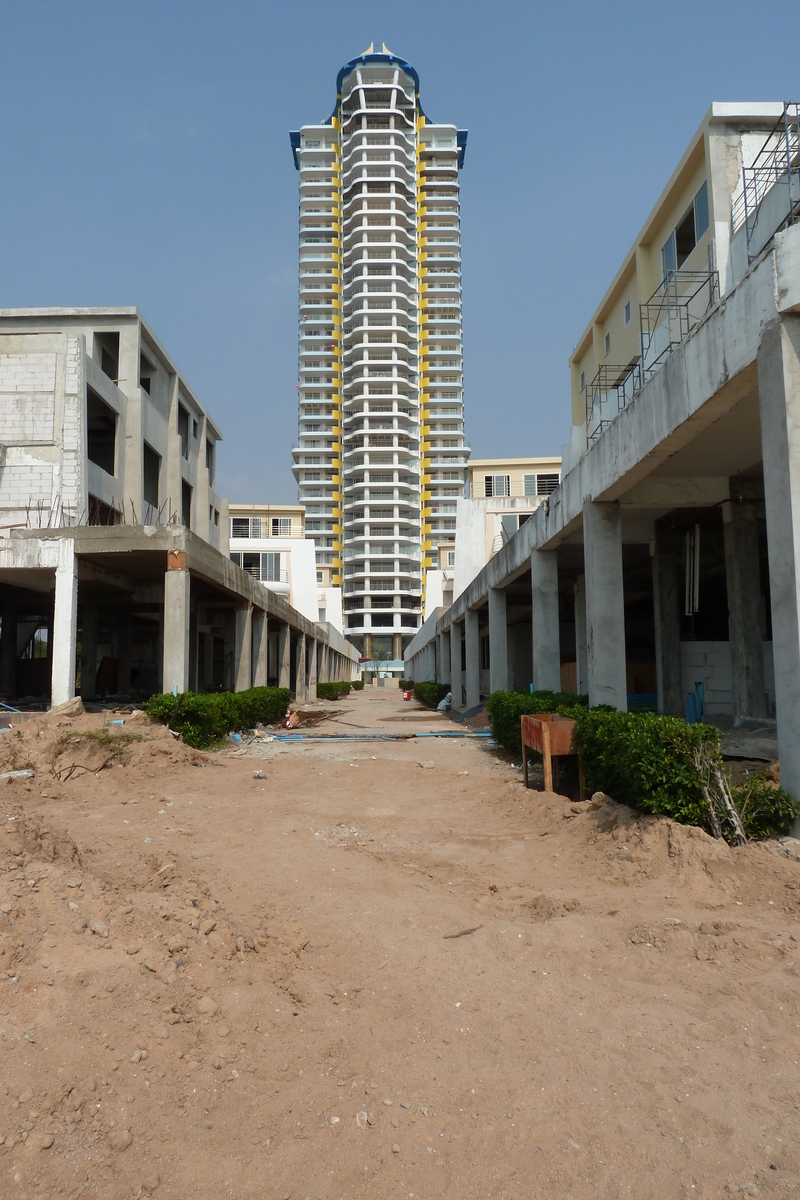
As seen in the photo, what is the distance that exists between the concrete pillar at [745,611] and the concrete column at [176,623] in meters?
11.3

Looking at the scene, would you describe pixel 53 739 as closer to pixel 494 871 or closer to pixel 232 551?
pixel 494 871

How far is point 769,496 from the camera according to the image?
6602mm

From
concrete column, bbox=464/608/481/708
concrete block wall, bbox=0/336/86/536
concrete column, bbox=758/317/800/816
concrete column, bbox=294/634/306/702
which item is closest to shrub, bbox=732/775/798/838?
concrete column, bbox=758/317/800/816

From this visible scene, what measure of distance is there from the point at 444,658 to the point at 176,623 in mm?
23879

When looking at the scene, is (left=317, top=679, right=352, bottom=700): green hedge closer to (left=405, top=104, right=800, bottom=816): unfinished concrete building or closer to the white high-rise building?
(left=405, top=104, right=800, bottom=816): unfinished concrete building

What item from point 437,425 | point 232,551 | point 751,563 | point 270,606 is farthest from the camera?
point 437,425

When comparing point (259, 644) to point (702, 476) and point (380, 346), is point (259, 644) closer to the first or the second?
point (702, 476)

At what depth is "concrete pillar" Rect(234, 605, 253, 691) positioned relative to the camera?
22297 millimetres

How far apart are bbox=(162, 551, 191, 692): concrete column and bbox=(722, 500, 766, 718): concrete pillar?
11.3 meters

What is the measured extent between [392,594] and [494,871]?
83.1 m

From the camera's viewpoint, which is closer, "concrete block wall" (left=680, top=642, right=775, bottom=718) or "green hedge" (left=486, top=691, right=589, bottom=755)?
"green hedge" (left=486, top=691, right=589, bottom=755)

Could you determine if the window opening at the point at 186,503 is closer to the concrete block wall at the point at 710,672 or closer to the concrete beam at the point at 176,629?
the concrete beam at the point at 176,629

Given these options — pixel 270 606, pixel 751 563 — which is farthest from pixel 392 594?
pixel 751 563

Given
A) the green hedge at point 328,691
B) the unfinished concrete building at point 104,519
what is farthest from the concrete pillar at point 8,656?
the green hedge at point 328,691
